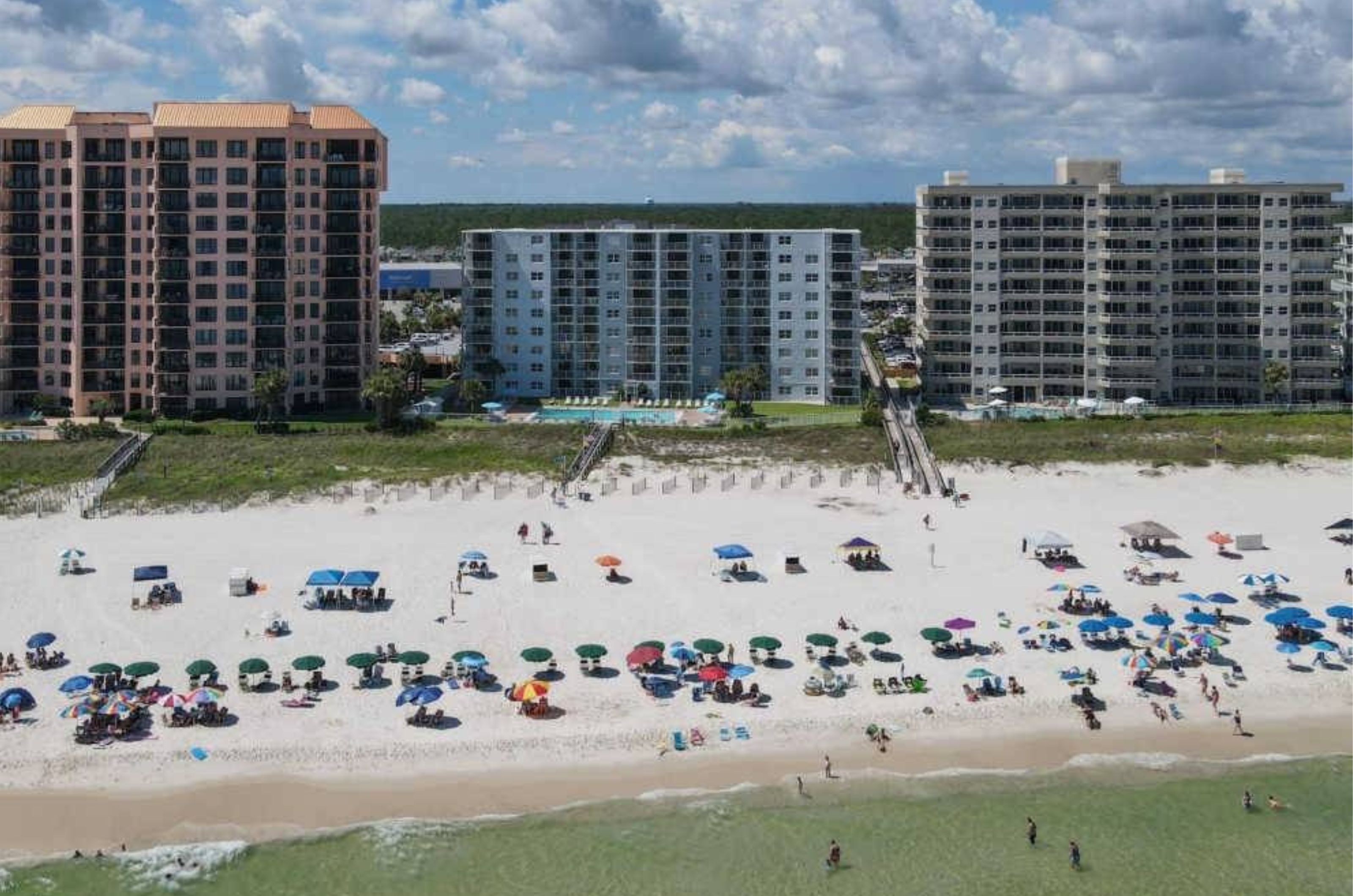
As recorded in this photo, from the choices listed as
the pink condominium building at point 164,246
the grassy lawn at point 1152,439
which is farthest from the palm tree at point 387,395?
the grassy lawn at point 1152,439

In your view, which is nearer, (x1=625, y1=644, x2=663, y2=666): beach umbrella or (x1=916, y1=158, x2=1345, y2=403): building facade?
(x1=625, y1=644, x2=663, y2=666): beach umbrella

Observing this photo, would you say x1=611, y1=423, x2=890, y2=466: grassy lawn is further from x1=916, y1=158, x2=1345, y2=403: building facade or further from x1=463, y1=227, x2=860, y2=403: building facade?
x1=916, y1=158, x2=1345, y2=403: building facade

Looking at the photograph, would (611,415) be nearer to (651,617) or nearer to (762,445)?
(762,445)

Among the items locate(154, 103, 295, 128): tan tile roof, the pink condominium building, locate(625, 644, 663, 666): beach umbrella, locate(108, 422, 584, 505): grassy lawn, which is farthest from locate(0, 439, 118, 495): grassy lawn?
locate(625, 644, 663, 666): beach umbrella

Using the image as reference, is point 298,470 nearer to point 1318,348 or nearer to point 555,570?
point 555,570

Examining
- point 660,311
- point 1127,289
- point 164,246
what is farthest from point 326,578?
point 1127,289

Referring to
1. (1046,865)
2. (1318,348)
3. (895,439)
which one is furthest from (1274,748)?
(1318,348)

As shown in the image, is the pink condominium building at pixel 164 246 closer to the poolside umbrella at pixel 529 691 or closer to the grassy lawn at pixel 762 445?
the grassy lawn at pixel 762 445
